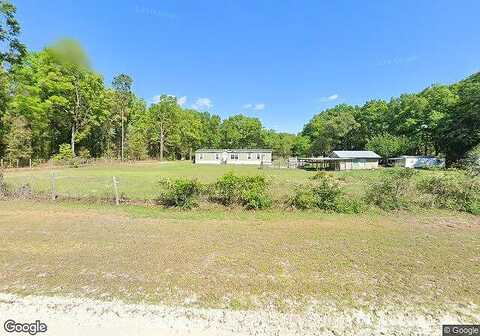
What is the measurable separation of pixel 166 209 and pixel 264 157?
39.8m

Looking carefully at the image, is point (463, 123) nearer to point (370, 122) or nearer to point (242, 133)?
point (370, 122)

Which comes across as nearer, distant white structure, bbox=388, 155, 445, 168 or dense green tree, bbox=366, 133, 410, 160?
distant white structure, bbox=388, 155, 445, 168

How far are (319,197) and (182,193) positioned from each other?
4811mm

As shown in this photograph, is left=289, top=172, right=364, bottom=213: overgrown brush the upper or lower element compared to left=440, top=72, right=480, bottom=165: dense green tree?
lower

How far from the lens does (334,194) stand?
29.1 ft

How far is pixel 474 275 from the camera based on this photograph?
408 centimetres

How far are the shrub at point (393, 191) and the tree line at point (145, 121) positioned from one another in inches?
739

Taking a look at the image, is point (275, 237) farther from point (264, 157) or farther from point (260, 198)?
point (264, 157)

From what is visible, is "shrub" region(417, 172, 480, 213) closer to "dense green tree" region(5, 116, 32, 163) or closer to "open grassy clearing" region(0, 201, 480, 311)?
"open grassy clearing" region(0, 201, 480, 311)

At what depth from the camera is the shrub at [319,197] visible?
8773 mm

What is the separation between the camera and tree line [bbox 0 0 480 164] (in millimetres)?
29566

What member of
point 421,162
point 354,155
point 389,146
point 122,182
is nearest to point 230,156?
point 354,155

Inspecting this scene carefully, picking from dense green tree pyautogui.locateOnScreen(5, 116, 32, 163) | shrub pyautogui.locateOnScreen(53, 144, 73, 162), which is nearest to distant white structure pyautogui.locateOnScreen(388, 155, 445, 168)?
shrub pyautogui.locateOnScreen(53, 144, 73, 162)

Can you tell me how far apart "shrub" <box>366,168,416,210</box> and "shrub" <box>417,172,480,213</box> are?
2.20 feet
